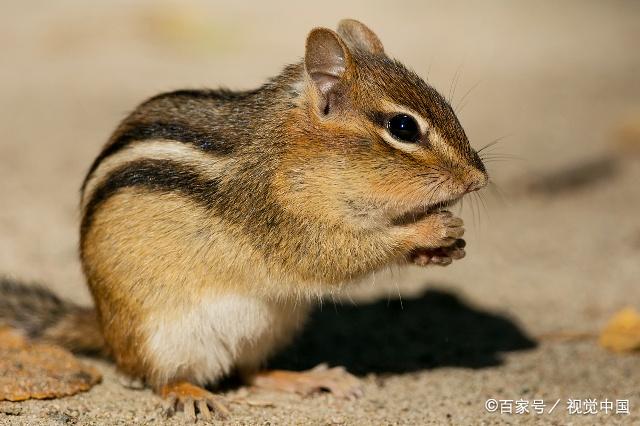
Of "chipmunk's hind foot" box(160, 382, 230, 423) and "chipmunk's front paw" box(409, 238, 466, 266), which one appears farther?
"chipmunk's front paw" box(409, 238, 466, 266)

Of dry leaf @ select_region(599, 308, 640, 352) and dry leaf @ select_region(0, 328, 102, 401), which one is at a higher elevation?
dry leaf @ select_region(599, 308, 640, 352)

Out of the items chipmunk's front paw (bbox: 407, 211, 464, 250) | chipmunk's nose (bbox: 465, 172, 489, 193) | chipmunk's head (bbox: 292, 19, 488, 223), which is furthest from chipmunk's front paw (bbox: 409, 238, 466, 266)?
chipmunk's nose (bbox: 465, 172, 489, 193)

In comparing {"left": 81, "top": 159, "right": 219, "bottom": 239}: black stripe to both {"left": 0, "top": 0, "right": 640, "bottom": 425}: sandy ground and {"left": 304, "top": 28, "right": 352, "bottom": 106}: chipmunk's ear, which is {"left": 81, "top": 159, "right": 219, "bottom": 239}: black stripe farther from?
{"left": 0, "top": 0, "right": 640, "bottom": 425}: sandy ground

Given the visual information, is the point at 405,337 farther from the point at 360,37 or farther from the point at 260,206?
the point at 360,37

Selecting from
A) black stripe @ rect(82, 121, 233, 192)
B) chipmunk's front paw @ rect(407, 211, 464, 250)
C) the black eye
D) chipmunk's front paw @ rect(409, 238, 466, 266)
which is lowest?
chipmunk's front paw @ rect(409, 238, 466, 266)

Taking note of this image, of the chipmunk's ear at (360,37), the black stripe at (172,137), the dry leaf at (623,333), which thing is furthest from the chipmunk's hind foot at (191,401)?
the dry leaf at (623,333)

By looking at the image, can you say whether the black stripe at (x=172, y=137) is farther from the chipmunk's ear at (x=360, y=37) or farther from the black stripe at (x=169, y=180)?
the chipmunk's ear at (x=360, y=37)

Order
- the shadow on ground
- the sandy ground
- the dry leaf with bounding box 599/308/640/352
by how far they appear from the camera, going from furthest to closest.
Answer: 1. the shadow on ground
2. the dry leaf with bounding box 599/308/640/352
3. the sandy ground

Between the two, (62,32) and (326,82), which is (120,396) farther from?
(62,32)
